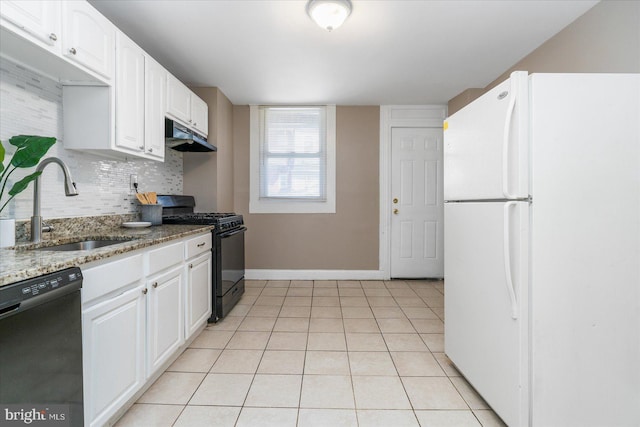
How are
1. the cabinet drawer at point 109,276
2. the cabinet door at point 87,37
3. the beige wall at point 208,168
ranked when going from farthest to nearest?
the beige wall at point 208,168 < the cabinet door at point 87,37 < the cabinet drawer at point 109,276

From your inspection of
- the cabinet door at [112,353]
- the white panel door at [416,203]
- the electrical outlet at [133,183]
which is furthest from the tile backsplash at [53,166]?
the white panel door at [416,203]

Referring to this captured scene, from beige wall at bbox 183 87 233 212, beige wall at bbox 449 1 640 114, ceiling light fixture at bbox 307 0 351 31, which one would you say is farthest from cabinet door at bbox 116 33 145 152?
beige wall at bbox 449 1 640 114

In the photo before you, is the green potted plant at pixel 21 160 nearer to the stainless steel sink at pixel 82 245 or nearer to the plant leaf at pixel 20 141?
the plant leaf at pixel 20 141

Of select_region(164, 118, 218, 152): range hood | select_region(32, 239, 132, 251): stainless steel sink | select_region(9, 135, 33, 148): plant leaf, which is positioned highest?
select_region(164, 118, 218, 152): range hood

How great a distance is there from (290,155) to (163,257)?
8.80 ft

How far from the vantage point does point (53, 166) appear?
1.88m

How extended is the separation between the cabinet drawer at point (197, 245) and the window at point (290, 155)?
1.70 meters

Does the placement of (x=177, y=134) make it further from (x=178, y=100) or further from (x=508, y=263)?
(x=508, y=263)

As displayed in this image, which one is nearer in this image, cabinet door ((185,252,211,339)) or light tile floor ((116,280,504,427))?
light tile floor ((116,280,504,427))

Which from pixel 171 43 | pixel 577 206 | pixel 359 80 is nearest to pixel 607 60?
pixel 577 206

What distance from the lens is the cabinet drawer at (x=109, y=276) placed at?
4.07 ft

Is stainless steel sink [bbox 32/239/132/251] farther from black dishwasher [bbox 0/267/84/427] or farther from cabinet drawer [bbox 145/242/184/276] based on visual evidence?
black dishwasher [bbox 0/267/84/427]

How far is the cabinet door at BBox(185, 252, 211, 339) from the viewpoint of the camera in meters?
2.24

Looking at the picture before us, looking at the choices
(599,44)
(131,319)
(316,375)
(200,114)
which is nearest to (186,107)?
(200,114)
